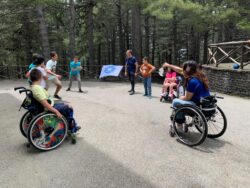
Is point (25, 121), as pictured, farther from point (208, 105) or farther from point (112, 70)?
point (112, 70)

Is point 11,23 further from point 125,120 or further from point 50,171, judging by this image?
point 50,171

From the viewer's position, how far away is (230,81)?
8703 millimetres

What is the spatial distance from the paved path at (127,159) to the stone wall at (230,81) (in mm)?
3137

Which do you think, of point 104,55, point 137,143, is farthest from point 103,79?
point 104,55

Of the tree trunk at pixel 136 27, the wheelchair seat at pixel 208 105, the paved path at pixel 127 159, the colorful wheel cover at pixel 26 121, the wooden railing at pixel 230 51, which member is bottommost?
the paved path at pixel 127 159

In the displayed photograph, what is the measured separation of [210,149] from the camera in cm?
377

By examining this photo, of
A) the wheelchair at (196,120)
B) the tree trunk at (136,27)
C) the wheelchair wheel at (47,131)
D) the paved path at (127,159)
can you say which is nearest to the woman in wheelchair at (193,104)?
the wheelchair at (196,120)

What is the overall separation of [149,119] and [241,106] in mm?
3199

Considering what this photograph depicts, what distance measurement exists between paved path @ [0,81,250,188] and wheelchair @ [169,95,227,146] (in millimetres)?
173

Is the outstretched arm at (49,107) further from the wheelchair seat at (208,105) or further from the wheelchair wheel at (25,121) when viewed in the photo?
the wheelchair seat at (208,105)

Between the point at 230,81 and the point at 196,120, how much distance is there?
18.7 ft

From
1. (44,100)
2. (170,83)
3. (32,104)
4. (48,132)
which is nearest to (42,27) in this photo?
(170,83)

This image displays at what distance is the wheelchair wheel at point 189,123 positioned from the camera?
3.68m

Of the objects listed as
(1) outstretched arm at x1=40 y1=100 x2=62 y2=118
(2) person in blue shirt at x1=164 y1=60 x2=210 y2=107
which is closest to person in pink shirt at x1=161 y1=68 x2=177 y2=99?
(2) person in blue shirt at x1=164 y1=60 x2=210 y2=107
